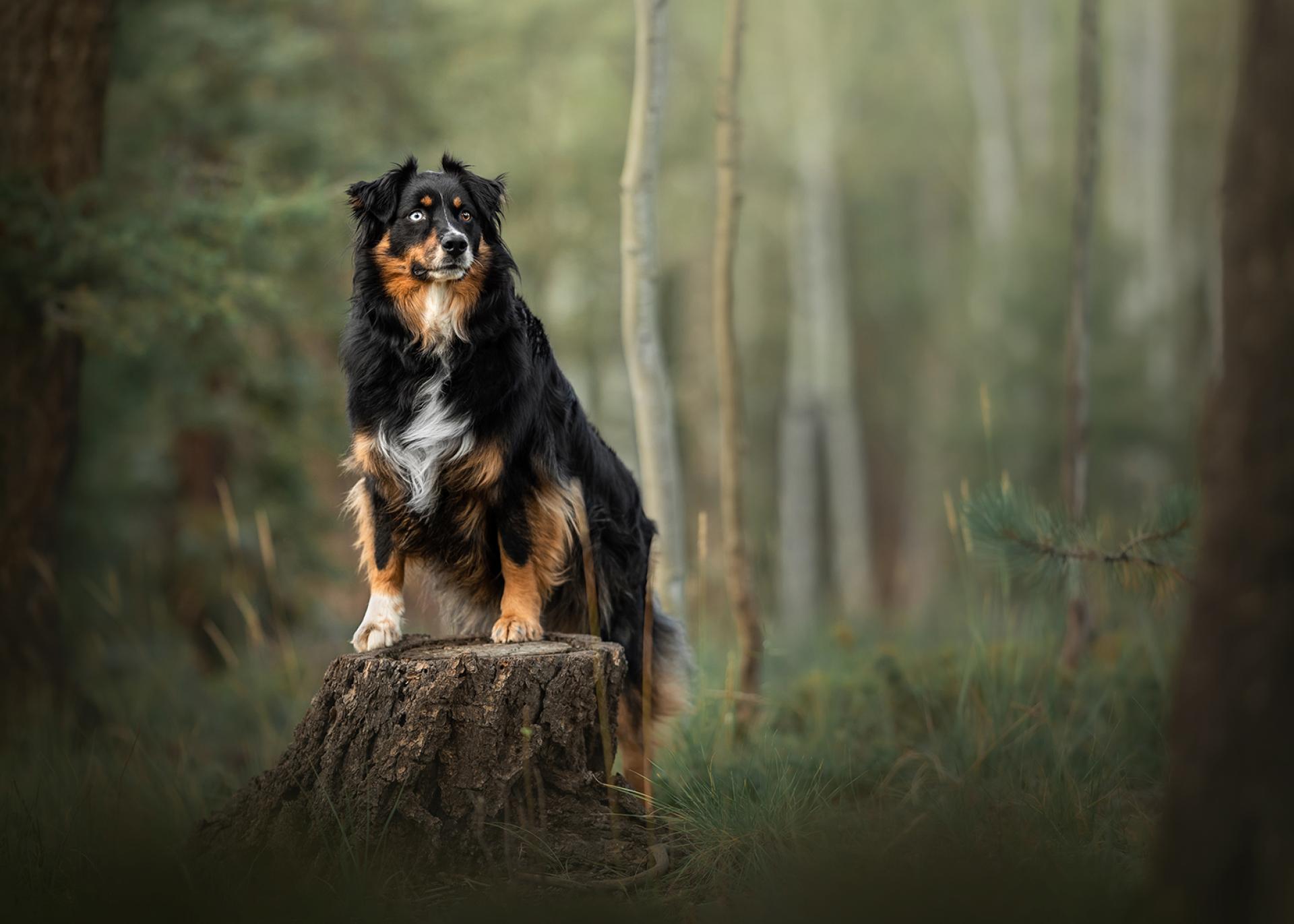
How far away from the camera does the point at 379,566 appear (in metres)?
4.04

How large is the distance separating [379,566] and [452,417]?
621 millimetres

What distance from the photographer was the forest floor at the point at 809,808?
108 inches

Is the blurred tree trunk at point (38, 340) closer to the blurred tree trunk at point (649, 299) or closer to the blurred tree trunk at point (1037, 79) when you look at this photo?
the blurred tree trunk at point (649, 299)

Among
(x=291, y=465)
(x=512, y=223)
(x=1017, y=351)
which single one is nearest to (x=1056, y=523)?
(x=291, y=465)

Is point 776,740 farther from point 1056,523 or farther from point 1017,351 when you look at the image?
point 1017,351

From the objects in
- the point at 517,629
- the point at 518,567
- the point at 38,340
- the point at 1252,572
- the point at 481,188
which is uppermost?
the point at 481,188

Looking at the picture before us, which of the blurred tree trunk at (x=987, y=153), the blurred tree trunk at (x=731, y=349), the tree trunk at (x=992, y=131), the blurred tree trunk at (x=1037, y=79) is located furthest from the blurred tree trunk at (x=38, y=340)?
the blurred tree trunk at (x=1037, y=79)

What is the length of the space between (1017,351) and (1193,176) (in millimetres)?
8713

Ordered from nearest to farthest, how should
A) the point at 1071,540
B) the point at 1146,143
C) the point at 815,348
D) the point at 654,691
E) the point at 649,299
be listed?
1. the point at 1071,540
2. the point at 654,691
3. the point at 649,299
4. the point at 1146,143
5. the point at 815,348

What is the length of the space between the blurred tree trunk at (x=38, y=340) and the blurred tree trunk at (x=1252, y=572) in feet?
18.0

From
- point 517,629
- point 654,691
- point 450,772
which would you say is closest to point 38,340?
point 517,629

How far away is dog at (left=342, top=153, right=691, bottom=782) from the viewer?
3.91m

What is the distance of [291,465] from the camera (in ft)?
30.7

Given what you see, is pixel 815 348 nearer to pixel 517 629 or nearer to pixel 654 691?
pixel 654 691
